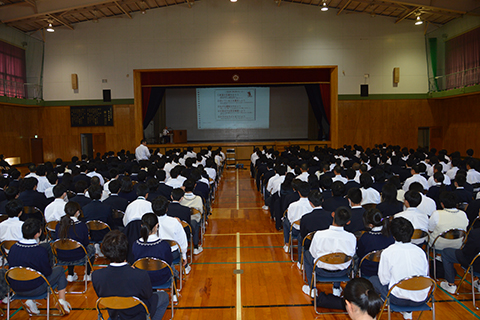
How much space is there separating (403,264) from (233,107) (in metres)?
18.9

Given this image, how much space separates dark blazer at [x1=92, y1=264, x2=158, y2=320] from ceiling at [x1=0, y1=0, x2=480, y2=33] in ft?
49.4

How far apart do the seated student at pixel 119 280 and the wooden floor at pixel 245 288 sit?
118cm

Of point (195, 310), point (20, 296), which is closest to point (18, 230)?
point (20, 296)

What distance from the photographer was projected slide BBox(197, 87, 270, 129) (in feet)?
70.4

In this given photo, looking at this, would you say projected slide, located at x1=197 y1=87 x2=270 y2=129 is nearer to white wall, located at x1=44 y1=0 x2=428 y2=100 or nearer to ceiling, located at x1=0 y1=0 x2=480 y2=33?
white wall, located at x1=44 y1=0 x2=428 y2=100

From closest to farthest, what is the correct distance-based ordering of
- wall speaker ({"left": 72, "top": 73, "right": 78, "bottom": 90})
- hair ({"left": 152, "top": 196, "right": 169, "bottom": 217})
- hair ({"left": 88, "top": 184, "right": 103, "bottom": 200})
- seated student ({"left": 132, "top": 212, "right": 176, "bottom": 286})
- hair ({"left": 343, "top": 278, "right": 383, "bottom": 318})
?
1. hair ({"left": 343, "top": 278, "right": 383, "bottom": 318})
2. seated student ({"left": 132, "top": 212, "right": 176, "bottom": 286})
3. hair ({"left": 152, "top": 196, "right": 169, "bottom": 217})
4. hair ({"left": 88, "top": 184, "right": 103, "bottom": 200})
5. wall speaker ({"left": 72, "top": 73, "right": 78, "bottom": 90})

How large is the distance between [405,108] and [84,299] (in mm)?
18207

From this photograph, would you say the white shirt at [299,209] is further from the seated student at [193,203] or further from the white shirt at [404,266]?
the white shirt at [404,266]

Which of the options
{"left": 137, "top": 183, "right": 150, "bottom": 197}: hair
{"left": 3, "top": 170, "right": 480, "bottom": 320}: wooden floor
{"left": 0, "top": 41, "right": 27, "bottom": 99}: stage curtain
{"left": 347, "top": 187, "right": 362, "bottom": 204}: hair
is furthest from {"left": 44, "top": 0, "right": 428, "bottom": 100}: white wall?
{"left": 347, "top": 187, "right": 362, "bottom": 204}: hair

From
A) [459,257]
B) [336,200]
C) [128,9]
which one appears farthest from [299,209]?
[128,9]

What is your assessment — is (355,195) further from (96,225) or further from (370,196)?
(96,225)

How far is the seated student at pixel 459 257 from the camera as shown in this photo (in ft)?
12.6

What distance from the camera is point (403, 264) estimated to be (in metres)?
3.21

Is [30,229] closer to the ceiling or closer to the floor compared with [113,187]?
closer to the floor
